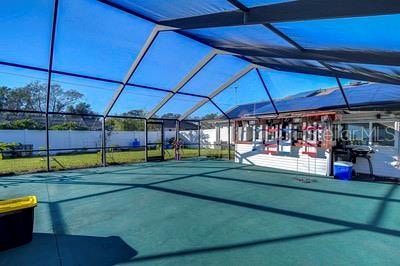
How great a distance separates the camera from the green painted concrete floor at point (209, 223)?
283 centimetres

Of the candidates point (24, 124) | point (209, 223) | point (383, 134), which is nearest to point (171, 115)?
point (383, 134)

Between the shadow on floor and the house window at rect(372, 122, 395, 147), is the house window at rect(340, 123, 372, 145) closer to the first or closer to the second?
the house window at rect(372, 122, 395, 147)

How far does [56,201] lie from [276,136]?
7854 mm

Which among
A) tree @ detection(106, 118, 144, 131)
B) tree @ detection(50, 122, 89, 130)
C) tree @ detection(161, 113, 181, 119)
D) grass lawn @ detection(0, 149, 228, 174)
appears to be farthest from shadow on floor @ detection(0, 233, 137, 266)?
tree @ detection(106, 118, 144, 131)

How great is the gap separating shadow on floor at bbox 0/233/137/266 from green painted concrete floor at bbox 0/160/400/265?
1 cm

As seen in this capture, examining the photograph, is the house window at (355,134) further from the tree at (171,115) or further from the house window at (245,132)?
the tree at (171,115)

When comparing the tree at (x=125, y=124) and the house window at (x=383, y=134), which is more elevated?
the tree at (x=125, y=124)

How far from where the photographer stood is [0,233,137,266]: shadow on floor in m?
2.71

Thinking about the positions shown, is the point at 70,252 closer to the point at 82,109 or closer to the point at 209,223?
the point at 209,223

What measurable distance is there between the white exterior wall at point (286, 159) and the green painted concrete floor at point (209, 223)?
179 centimetres

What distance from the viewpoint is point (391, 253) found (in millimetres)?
2922

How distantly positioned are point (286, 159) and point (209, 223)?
6.67m

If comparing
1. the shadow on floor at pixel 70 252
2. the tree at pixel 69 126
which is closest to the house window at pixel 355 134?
the shadow on floor at pixel 70 252

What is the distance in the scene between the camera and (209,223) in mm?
3865
